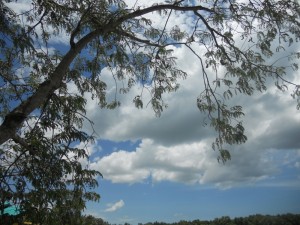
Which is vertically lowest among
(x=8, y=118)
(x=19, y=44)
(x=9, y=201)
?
(x=9, y=201)

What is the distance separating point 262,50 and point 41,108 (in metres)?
5.00

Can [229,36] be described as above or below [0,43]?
above

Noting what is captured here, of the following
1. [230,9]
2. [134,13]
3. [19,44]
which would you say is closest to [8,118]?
[19,44]

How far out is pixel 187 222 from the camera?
10539mm

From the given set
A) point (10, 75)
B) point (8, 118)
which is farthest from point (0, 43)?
point (8, 118)

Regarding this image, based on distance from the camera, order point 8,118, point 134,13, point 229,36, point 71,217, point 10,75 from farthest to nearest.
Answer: point 229,36 < point 10,75 < point 134,13 < point 71,217 < point 8,118

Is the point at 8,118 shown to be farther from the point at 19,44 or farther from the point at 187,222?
the point at 187,222

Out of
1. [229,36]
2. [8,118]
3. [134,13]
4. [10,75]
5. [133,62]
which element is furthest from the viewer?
[133,62]

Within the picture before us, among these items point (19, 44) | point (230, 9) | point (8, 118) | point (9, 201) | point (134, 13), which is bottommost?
point (9, 201)

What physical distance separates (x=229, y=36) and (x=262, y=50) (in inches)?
32.7

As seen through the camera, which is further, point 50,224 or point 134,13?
point 134,13

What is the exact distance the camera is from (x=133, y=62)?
10.4m

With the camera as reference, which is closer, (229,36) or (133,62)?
(229,36)

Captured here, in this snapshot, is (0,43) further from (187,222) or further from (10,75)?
(187,222)
